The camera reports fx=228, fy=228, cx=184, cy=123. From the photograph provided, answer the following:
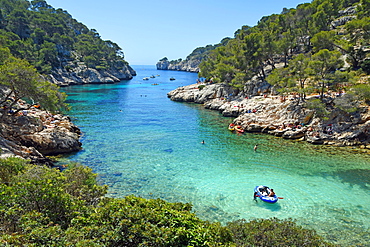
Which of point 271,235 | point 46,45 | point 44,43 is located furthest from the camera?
point 44,43

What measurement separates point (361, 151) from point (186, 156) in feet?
75.6

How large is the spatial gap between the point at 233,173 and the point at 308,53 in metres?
47.1

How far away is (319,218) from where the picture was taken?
1730cm

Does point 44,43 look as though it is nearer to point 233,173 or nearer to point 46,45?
point 46,45

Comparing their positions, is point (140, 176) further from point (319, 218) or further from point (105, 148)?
point (319, 218)

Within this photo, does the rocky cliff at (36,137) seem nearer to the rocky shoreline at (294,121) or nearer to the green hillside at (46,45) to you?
the rocky shoreline at (294,121)

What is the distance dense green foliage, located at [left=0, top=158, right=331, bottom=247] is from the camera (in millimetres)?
7875

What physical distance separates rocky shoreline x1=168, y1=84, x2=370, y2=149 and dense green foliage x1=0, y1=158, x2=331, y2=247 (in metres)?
26.7

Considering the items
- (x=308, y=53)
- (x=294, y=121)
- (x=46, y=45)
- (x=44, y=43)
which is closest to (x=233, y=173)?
(x=294, y=121)

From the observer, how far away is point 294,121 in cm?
3869

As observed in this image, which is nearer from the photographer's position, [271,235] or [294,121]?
[271,235]

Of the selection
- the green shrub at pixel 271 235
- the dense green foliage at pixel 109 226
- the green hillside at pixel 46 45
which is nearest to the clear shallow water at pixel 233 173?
the green shrub at pixel 271 235

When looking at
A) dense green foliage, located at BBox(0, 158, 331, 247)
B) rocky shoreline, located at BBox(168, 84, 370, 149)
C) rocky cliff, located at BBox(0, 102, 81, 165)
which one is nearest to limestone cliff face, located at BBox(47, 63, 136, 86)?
rocky cliff, located at BBox(0, 102, 81, 165)

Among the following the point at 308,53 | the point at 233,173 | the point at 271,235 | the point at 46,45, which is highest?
the point at 46,45
